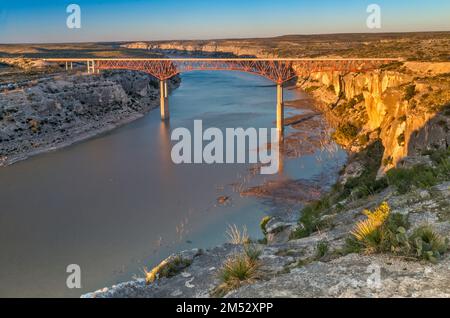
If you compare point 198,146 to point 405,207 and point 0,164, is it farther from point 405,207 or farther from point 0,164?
point 405,207

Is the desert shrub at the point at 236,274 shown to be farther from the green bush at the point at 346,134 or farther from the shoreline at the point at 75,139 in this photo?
the green bush at the point at 346,134

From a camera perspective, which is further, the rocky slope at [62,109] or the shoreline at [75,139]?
the rocky slope at [62,109]

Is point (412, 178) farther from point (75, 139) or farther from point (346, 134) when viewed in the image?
point (75, 139)

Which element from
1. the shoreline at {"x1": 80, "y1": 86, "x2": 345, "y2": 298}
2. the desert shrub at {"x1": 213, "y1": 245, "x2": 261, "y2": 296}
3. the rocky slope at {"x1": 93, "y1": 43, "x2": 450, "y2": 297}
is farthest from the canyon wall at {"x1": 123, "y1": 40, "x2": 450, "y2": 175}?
the desert shrub at {"x1": 213, "y1": 245, "x2": 261, "y2": 296}

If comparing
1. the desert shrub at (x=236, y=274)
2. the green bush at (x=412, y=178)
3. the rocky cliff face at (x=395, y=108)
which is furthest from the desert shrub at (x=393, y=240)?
the rocky cliff face at (x=395, y=108)
